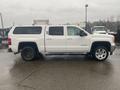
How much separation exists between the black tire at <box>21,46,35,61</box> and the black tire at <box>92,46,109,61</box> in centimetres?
321

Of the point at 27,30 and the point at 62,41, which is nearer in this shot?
the point at 62,41

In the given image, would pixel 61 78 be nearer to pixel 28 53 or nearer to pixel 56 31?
pixel 56 31

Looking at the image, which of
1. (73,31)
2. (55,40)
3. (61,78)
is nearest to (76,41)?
(73,31)

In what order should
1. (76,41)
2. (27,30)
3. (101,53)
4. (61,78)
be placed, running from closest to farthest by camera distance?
1. (61,78)
2. (76,41)
3. (101,53)
4. (27,30)

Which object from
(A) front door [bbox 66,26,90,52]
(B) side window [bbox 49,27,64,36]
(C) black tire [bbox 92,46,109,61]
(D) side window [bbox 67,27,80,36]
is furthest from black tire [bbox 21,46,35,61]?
(C) black tire [bbox 92,46,109,61]

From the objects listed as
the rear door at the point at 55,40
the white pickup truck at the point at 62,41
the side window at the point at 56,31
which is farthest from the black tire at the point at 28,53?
the side window at the point at 56,31

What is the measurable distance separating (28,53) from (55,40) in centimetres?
161

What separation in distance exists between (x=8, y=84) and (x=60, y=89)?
5.70 feet

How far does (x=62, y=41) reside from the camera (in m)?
9.69

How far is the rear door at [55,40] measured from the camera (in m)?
9.70

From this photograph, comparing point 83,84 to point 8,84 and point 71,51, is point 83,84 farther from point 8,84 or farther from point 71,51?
point 71,51

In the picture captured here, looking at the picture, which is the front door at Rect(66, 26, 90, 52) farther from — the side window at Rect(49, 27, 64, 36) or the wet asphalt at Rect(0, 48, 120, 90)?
the wet asphalt at Rect(0, 48, 120, 90)

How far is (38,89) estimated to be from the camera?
5496 mm

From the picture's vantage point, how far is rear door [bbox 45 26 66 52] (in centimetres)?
970
